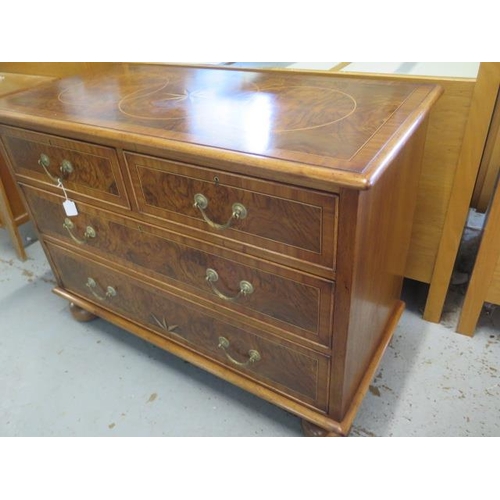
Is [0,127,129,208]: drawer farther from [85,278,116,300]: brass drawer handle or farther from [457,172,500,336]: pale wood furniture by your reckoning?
[457,172,500,336]: pale wood furniture

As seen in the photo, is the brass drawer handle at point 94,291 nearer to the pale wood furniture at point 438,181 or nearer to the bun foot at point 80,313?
the bun foot at point 80,313

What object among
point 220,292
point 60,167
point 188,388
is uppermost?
point 60,167

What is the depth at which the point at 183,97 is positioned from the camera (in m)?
1.04

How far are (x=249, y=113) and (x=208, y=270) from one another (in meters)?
0.35

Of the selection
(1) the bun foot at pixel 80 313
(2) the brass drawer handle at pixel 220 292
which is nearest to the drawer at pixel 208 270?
(2) the brass drawer handle at pixel 220 292

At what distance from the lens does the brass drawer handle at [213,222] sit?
81 centimetres

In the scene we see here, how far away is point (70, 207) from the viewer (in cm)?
112

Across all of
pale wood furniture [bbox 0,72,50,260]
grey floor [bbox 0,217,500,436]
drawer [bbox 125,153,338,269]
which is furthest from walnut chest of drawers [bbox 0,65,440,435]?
pale wood furniture [bbox 0,72,50,260]

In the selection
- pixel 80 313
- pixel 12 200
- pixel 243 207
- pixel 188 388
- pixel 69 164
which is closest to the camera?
pixel 243 207

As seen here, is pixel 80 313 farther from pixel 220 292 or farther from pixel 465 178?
pixel 465 178

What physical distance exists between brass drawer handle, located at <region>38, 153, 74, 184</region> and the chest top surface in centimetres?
9

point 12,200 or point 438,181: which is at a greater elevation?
point 438,181

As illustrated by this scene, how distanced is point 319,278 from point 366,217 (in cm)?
15

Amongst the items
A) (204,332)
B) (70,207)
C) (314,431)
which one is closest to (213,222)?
(204,332)
